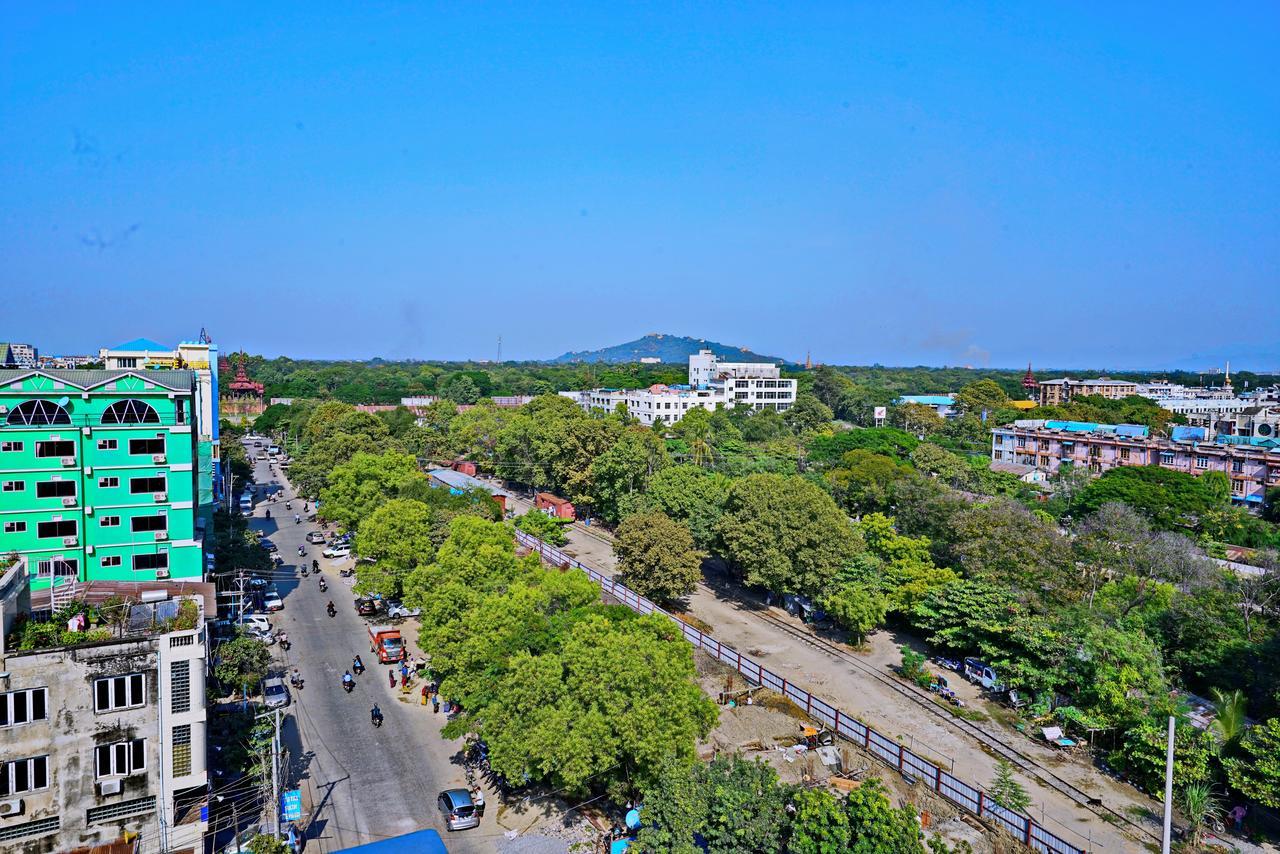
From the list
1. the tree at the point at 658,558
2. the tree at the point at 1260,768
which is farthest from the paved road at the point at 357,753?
the tree at the point at 1260,768

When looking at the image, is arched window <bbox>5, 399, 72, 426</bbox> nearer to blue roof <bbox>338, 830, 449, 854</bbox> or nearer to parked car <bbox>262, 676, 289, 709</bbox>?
parked car <bbox>262, 676, 289, 709</bbox>

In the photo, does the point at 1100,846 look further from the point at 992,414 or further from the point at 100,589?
the point at 992,414

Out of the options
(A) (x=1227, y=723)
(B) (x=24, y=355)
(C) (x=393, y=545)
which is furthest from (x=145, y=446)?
(B) (x=24, y=355)

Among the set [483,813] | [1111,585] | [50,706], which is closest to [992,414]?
[1111,585]

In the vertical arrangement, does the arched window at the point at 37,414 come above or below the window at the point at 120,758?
above

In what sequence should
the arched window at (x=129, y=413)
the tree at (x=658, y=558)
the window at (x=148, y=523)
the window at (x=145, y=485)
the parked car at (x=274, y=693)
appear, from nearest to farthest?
the parked car at (x=274, y=693), the arched window at (x=129, y=413), the window at (x=145, y=485), the window at (x=148, y=523), the tree at (x=658, y=558)

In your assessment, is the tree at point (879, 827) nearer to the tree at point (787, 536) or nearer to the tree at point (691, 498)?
the tree at point (787, 536)

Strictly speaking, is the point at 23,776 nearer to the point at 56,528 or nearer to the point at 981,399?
the point at 56,528

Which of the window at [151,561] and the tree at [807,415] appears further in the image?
the tree at [807,415]
